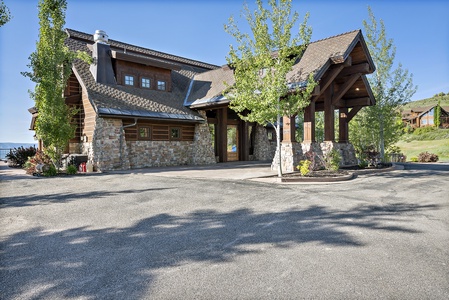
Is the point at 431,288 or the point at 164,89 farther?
the point at 164,89

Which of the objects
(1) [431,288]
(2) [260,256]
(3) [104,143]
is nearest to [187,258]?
(2) [260,256]

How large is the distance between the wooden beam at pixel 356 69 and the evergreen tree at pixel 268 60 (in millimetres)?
4686

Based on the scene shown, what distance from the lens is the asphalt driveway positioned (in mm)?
2646

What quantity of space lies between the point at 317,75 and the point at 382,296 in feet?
35.1

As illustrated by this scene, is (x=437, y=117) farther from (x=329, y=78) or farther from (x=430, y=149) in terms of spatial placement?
(x=329, y=78)

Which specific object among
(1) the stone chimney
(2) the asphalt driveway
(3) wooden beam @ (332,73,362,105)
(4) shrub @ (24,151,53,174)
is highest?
(1) the stone chimney

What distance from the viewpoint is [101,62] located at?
16500 mm

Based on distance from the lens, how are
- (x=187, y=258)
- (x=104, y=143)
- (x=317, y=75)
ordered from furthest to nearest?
1. (x=104, y=143)
2. (x=317, y=75)
3. (x=187, y=258)

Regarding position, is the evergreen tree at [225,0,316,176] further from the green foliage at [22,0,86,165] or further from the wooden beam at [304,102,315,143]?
the green foliage at [22,0,86,165]

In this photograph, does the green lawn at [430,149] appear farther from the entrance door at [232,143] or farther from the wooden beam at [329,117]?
the entrance door at [232,143]

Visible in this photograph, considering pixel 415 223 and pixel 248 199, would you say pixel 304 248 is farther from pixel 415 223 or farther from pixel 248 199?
pixel 248 199

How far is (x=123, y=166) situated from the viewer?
1464 cm

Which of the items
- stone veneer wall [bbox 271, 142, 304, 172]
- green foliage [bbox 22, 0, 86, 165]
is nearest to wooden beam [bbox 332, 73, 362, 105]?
stone veneer wall [bbox 271, 142, 304, 172]

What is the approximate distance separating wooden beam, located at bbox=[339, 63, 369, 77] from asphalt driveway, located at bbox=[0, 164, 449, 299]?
8542mm
